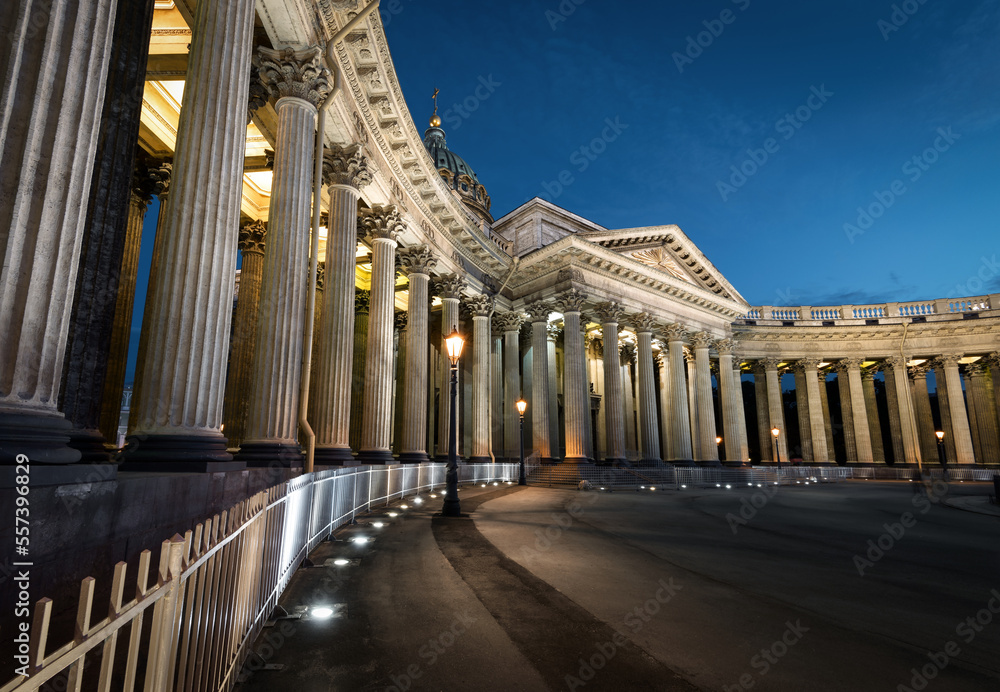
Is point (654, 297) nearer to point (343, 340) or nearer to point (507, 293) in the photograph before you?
point (507, 293)

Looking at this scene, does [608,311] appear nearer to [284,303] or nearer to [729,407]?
[729,407]

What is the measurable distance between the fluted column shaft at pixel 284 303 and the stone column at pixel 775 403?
131 feet

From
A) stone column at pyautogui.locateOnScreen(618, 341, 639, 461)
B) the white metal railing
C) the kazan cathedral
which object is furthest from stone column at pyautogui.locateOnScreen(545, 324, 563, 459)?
the white metal railing

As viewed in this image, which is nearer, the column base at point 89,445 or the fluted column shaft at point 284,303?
the column base at point 89,445

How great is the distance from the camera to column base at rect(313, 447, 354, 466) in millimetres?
14055

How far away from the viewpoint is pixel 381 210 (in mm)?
18953

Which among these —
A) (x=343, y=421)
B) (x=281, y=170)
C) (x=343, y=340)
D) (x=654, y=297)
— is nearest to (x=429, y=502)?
(x=343, y=421)

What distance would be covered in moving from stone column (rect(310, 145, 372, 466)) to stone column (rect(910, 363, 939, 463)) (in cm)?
4693

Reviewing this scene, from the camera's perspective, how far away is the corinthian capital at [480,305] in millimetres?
27859

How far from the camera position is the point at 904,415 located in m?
41.2

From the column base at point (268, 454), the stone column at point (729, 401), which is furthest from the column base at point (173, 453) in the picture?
the stone column at point (729, 401)

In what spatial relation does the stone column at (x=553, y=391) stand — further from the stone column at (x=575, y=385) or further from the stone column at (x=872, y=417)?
the stone column at (x=872, y=417)

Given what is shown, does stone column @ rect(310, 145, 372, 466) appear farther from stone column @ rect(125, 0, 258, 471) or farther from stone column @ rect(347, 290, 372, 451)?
stone column @ rect(347, 290, 372, 451)

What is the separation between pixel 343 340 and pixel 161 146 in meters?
7.68
